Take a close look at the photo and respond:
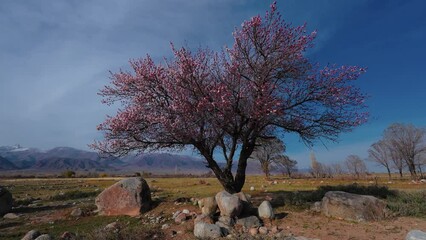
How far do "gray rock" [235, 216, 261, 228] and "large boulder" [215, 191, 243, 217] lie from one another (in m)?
0.42

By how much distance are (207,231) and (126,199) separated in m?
8.25

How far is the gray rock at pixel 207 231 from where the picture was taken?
13453mm

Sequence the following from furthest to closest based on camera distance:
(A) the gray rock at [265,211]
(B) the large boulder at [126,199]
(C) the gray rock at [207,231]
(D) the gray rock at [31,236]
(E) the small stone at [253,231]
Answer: (B) the large boulder at [126,199]
(A) the gray rock at [265,211]
(D) the gray rock at [31,236]
(E) the small stone at [253,231]
(C) the gray rock at [207,231]

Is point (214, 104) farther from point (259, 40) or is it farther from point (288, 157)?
point (288, 157)

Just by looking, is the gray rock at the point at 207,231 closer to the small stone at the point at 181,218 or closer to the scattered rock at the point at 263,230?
the scattered rock at the point at 263,230

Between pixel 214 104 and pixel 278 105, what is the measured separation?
3176 millimetres

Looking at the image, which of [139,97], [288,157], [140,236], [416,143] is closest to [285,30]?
[139,97]

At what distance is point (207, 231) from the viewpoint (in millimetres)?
13602

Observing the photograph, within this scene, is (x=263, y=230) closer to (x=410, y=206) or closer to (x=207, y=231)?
(x=207, y=231)

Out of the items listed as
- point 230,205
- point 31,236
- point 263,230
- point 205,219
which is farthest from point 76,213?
point 263,230

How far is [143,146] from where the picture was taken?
782 inches

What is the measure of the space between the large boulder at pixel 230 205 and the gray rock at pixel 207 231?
1.50 metres

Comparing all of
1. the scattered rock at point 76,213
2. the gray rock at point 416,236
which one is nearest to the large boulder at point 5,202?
the scattered rock at point 76,213

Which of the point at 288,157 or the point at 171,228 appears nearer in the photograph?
the point at 171,228
